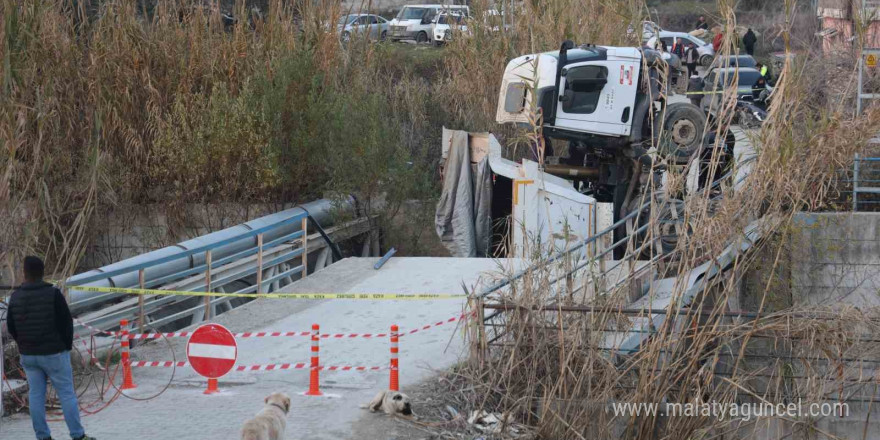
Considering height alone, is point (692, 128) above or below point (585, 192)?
above

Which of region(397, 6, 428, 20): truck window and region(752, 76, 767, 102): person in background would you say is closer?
region(752, 76, 767, 102): person in background

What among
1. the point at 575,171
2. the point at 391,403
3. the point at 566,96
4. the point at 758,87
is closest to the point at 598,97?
the point at 566,96

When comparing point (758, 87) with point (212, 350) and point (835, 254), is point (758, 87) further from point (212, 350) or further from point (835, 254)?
point (212, 350)

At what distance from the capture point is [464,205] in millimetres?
16422

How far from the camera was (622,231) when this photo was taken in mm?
16000

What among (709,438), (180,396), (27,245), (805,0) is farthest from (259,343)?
(805,0)

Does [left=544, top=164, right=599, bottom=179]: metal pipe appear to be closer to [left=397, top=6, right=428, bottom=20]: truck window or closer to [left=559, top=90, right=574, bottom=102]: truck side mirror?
[left=559, top=90, right=574, bottom=102]: truck side mirror

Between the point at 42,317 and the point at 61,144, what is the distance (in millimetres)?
9265

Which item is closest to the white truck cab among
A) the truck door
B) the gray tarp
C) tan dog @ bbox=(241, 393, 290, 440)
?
the truck door

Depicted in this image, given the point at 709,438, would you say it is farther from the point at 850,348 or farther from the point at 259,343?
the point at 259,343

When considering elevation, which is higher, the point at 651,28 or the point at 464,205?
the point at 651,28

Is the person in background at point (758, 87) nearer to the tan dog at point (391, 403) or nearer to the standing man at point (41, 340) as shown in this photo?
the tan dog at point (391, 403)

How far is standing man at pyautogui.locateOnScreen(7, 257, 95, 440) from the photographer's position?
7.31 m

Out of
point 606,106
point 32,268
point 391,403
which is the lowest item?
point 391,403
